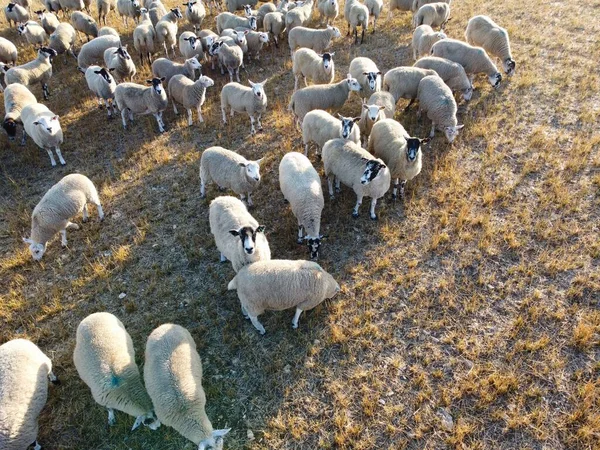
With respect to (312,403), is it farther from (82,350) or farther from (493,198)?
(493,198)

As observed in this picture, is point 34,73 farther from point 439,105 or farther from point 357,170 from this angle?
point 439,105

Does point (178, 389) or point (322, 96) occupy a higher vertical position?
point (322, 96)

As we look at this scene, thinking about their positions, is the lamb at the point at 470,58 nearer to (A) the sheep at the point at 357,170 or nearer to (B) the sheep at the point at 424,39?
(B) the sheep at the point at 424,39

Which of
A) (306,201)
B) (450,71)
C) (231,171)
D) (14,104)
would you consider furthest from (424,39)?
(14,104)

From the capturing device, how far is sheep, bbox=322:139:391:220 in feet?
26.7

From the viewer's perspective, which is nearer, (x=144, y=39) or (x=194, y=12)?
(x=144, y=39)

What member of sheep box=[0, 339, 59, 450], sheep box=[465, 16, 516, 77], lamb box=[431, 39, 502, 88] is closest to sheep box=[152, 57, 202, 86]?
lamb box=[431, 39, 502, 88]

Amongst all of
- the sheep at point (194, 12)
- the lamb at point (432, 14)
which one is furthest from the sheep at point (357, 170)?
the sheep at point (194, 12)

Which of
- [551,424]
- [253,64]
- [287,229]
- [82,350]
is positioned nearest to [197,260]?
[287,229]

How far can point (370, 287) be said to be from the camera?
7449 millimetres

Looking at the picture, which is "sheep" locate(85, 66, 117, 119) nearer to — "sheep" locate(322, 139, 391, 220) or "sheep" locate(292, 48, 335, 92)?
"sheep" locate(292, 48, 335, 92)

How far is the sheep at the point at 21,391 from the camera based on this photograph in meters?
5.11

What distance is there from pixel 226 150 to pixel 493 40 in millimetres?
10465

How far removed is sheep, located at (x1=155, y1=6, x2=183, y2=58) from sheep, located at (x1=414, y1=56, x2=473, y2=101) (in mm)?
10123
